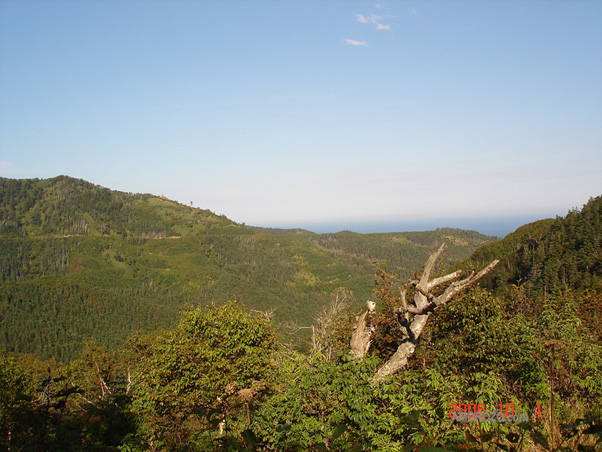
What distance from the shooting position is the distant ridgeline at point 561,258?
3308 inches

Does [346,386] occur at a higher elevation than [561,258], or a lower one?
higher

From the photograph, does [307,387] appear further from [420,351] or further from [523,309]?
[523,309]

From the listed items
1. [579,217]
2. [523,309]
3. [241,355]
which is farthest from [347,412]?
[579,217]

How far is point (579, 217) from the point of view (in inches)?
4473

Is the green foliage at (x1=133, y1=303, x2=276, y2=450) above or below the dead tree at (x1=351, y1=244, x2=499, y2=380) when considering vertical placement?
below

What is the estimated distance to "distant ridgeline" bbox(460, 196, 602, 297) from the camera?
84012 mm

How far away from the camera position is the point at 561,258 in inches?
3895

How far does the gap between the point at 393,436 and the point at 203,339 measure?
1703 cm

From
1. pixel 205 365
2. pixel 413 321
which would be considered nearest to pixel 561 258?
pixel 413 321
